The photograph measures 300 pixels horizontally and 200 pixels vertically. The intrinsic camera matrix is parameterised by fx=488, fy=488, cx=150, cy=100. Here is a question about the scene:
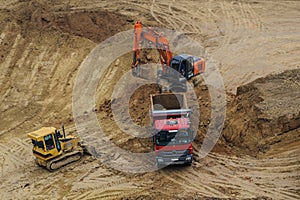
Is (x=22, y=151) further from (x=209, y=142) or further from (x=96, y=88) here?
(x=209, y=142)

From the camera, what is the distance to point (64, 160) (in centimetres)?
2311

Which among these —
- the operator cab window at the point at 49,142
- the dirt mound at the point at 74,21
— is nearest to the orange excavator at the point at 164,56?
the dirt mound at the point at 74,21

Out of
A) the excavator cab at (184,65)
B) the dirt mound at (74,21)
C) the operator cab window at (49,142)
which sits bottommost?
the operator cab window at (49,142)

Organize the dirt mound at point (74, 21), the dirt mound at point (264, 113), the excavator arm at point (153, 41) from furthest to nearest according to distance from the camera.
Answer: the dirt mound at point (74, 21)
the excavator arm at point (153, 41)
the dirt mound at point (264, 113)

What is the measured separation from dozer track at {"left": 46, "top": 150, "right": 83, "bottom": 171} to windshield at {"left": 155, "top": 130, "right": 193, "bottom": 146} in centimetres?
415

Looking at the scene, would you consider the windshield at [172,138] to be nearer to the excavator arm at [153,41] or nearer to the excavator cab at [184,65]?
the excavator cab at [184,65]

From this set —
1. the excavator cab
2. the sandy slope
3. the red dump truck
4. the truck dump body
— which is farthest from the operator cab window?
the excavator cab

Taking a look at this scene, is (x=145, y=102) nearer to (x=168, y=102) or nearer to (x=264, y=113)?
(x=168, y=102)

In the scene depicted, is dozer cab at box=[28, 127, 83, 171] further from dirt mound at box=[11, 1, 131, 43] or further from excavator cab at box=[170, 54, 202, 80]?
dirt mound at box=[11, 1, 131, 43]

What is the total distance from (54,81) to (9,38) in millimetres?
6322

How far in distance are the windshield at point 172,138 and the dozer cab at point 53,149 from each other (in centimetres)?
423

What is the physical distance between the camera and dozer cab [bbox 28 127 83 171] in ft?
72.5

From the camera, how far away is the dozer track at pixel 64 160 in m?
22.7

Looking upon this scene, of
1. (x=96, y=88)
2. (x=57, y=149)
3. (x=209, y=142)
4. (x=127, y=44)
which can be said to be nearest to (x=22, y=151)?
(x=57, y=149)
